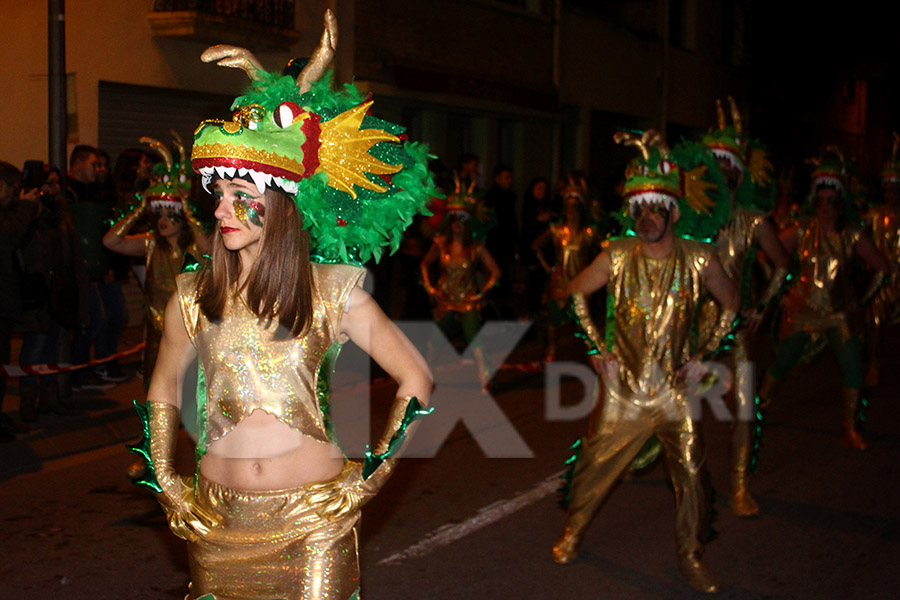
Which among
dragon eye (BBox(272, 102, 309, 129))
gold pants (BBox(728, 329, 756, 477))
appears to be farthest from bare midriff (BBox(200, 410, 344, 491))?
gold pants (BBox(728, 329, 756, 477))

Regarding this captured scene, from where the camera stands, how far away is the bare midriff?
10.1ft

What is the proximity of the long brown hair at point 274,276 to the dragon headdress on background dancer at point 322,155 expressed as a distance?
61 mm

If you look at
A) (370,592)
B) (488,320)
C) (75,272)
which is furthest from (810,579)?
(488,320)

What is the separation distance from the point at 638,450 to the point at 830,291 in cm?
359

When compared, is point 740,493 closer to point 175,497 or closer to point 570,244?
point 175,497

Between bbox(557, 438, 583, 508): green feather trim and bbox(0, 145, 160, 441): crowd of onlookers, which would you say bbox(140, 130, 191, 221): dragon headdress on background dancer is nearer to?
bbox(0, 145, 160, 441): crowd of onlookers

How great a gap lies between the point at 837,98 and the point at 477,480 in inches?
1344

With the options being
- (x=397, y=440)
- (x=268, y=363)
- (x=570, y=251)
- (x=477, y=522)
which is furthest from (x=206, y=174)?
(x=570, y=251)

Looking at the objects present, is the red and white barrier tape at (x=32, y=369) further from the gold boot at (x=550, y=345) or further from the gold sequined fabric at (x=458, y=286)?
the gold boot at (x=550, y=345)

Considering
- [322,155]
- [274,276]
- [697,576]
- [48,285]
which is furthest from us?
[48,285]

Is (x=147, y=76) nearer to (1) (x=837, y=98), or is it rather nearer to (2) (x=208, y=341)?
(2) (x=208, y=341)

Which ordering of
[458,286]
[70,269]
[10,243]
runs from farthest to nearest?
1. [458,286]
2. [70,269]
3. [10,243]

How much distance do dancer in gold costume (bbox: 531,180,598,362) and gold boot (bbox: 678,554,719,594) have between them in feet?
23.4

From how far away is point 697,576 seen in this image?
545cm
